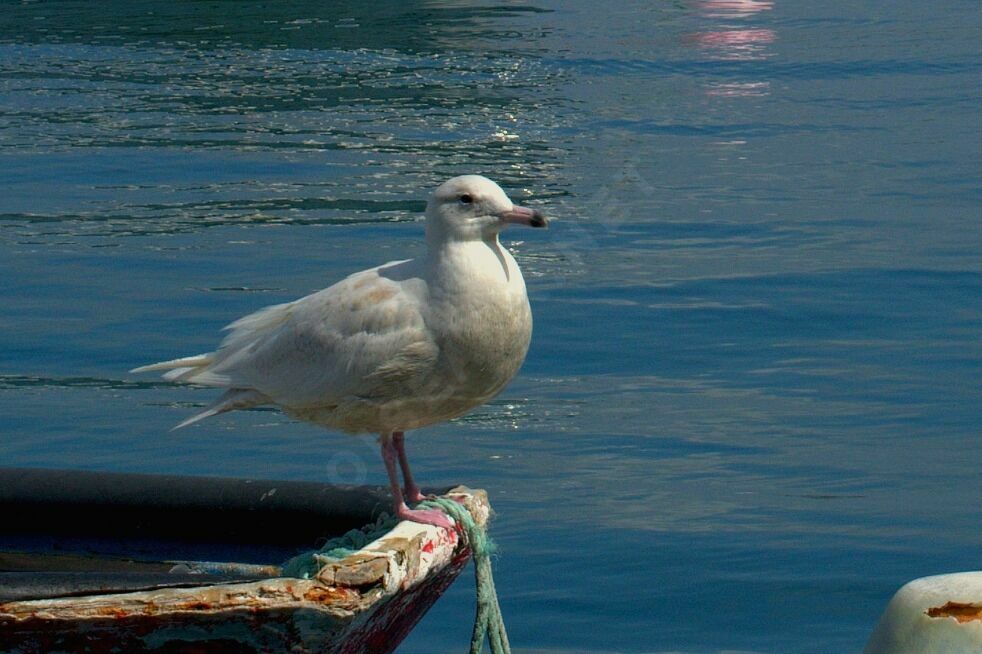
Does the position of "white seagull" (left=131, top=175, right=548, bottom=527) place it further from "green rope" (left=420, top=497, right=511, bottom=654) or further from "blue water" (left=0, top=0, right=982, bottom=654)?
"blue water" (left=0, top=0, right=982, bottom=654)

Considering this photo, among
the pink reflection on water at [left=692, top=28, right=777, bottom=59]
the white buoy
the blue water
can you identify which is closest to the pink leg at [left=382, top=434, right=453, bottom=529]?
the white buoy

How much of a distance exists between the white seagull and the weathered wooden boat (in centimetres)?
37

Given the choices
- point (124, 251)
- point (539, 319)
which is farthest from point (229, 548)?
point (124, 251)

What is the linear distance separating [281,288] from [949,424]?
198 inches

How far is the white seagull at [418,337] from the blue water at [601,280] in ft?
7.00

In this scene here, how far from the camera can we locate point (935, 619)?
4.05 m

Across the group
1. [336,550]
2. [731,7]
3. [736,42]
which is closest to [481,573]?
[336,550]

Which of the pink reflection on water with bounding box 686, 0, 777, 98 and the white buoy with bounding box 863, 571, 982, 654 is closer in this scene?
the white buoy with bounding box 863, 571, 982, 654

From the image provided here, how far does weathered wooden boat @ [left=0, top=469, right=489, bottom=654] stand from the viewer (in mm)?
4547

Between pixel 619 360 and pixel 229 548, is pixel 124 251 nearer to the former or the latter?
pixel 619 360

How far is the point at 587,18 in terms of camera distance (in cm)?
2794

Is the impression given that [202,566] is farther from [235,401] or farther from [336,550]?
[336,550]

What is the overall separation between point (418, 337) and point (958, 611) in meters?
1.75

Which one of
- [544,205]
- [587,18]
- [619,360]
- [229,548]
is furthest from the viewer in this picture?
[587,18]
